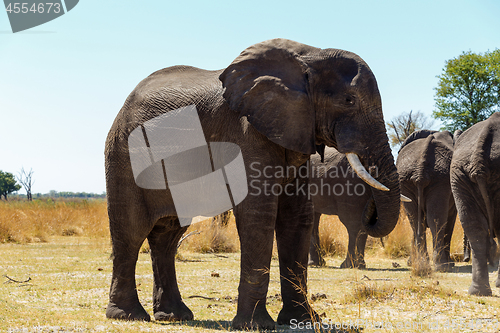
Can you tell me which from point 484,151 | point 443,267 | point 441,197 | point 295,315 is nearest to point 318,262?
point 443,267

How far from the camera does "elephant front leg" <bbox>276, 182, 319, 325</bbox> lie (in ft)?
18.6

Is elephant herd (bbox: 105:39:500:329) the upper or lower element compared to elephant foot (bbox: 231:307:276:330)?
upper

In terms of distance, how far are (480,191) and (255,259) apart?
388cm

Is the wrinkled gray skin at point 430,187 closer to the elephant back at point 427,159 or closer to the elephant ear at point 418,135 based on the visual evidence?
the elephant back at point 427,159

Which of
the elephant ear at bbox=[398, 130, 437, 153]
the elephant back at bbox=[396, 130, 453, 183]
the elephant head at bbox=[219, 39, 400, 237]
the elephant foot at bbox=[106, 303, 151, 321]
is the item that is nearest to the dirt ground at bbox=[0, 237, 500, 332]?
the elephant foot at bbox=[106, 303, 151, 321]

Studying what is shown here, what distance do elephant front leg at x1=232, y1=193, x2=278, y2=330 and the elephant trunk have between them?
3.38ft

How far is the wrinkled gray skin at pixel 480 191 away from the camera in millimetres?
7262

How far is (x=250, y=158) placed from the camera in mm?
5227

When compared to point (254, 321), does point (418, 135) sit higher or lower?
higher

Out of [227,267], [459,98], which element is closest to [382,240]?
[227,267]

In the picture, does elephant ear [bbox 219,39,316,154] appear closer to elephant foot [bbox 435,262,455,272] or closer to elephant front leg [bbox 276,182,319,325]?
elephant front leg [bbox 276,182,319,325]

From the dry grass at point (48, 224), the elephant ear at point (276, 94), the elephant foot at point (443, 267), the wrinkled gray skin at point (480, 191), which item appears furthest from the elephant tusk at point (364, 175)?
the dry grass at point (48, 224)

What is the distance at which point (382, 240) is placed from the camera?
548 inches

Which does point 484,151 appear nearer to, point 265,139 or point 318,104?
point 318,104
